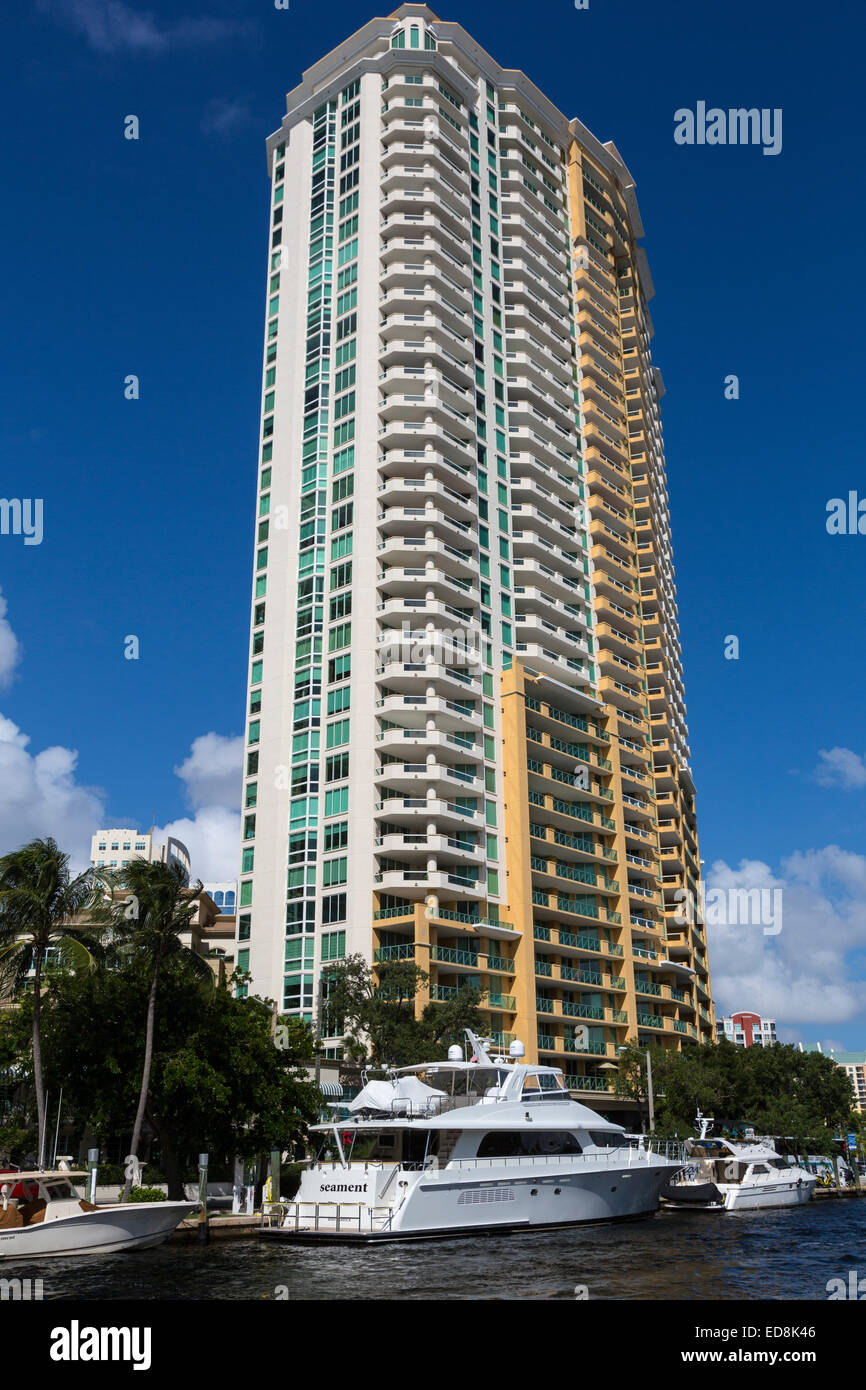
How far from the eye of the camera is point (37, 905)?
146 feet

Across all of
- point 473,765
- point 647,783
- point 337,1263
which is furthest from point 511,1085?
point 647,783

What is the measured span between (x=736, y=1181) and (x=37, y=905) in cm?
4207

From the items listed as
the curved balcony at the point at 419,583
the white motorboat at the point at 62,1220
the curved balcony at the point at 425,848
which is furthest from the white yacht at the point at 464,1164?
the curved balcony at the point at 419,583

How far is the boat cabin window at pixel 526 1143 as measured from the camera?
138ft

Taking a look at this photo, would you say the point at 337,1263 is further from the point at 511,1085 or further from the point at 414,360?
the point at 414,360

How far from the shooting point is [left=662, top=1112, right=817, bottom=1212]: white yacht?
58812mm

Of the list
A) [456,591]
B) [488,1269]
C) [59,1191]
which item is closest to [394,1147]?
[488,1269]

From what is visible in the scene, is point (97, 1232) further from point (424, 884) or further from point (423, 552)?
point (423, 552)

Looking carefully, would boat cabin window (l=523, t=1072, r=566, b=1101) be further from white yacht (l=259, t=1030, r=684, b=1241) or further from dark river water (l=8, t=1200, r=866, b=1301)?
dark river water (l=8, t=1200, r=866, b=1301)

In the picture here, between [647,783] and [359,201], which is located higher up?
[359,201]

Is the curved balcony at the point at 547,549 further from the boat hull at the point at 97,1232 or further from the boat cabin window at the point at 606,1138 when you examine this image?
the boat hull at the point at 97,1232

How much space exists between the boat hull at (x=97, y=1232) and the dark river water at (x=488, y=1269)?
59cm

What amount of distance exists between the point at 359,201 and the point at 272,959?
66752 millimetres
